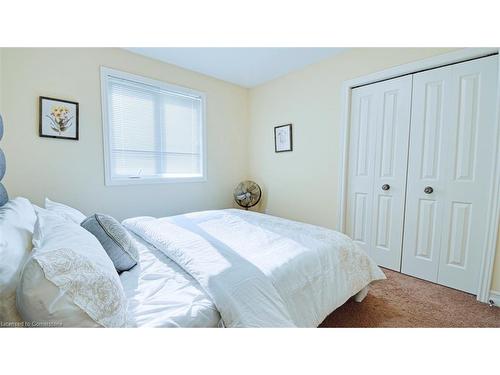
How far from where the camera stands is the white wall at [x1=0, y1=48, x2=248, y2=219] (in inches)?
69.5

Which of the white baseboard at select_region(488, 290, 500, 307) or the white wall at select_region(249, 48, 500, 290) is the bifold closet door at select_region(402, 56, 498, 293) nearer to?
the white baseboard at select_region(488, 290, 500, 307)

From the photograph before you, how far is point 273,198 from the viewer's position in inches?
128

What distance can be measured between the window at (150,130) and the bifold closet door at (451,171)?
8.15ft

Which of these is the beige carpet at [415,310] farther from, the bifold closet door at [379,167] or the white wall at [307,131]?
the white wall at [307,131]

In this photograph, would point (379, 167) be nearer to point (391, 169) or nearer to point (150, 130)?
point (391, 169)

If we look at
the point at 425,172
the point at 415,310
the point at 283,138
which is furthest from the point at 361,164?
the point at 415,310

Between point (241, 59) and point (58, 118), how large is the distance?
1.97 metres

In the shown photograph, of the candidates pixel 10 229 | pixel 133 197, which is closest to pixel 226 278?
pixel 10 229

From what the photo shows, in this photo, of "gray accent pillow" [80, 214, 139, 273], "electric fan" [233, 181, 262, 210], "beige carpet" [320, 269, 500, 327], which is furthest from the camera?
"electric fan" [233, 181, 262, 210]

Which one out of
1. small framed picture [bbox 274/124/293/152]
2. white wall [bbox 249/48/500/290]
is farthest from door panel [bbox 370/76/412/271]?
small framed picture [bbox 274/124/293/152]

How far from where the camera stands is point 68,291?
606mm

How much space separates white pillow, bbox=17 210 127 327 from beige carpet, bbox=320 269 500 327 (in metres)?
1.33

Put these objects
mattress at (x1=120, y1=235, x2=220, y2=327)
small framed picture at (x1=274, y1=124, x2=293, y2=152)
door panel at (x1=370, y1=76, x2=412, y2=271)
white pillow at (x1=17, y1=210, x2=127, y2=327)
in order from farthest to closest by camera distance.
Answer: small framed picture at (x1=274, y1=124, x2=293, y2=152) → door panel at (x1=370, y1=76, x2=412, y2=271) → mattress at (x1=120, y1=235, x2=220, y2=327) → white pillow at (x1=17, y1=210, x2=127, y2=327)
